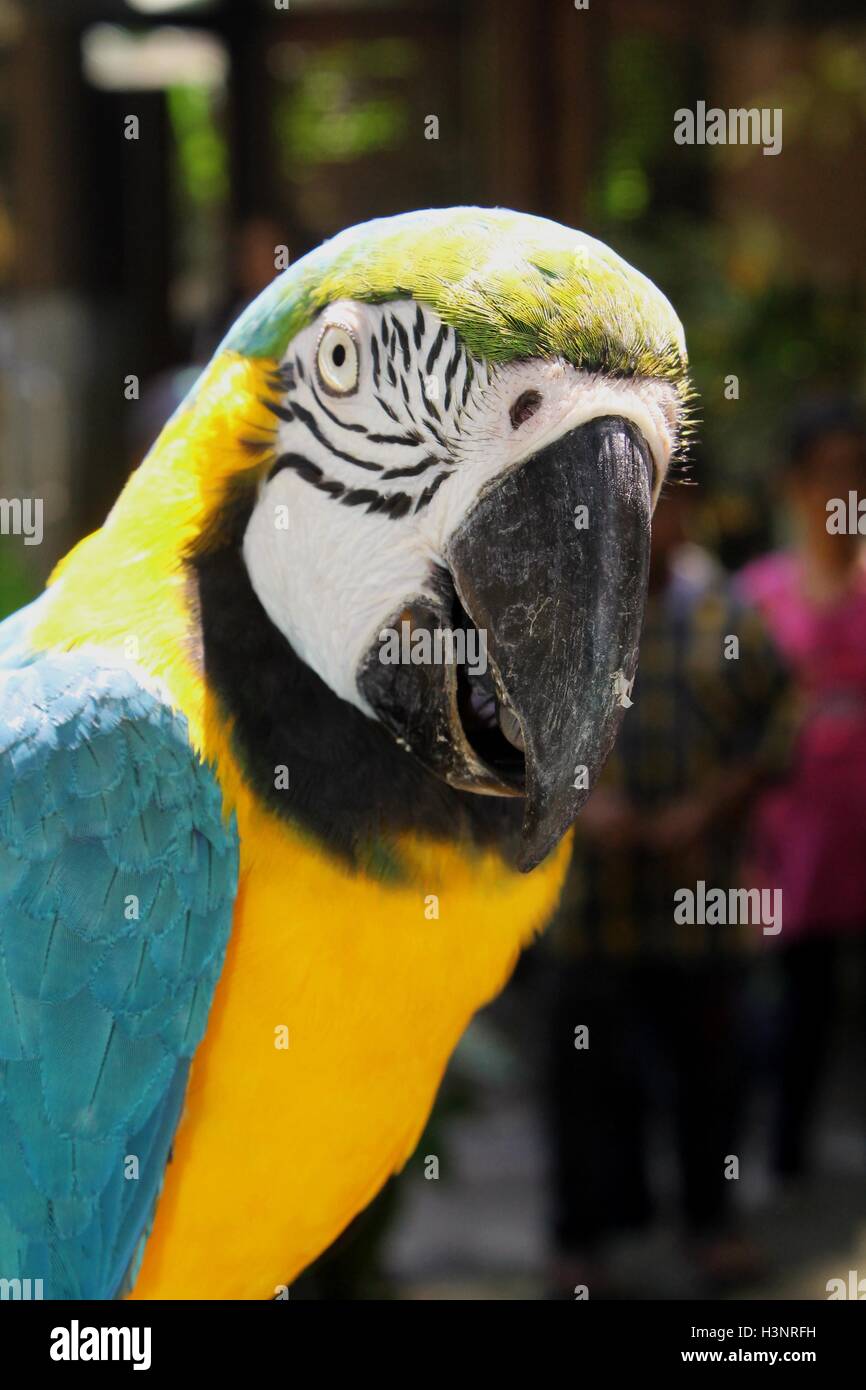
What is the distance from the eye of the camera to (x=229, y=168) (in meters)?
5.09

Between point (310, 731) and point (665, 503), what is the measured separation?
5.91ft

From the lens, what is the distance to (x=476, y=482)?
117 centimetres

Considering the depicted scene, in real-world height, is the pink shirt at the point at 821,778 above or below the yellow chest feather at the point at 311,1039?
above

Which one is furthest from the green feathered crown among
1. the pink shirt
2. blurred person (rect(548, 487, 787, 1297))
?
the pink shirt

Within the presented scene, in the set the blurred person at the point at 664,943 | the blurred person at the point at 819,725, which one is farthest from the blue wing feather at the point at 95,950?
the blurred person at the point at 819,725

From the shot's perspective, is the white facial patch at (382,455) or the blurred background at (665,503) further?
the blurred background at (665,503)

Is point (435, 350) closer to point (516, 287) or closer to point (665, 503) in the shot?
point (516, 287)

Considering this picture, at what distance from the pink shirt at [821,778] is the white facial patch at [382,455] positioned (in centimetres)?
260

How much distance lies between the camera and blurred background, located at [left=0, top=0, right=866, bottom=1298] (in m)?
3.28

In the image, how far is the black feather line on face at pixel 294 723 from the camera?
1295 mm

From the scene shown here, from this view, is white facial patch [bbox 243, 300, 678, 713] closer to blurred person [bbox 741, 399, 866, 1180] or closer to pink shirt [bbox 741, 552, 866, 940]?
blurred person [bbox 741, 399, 866, 1180]

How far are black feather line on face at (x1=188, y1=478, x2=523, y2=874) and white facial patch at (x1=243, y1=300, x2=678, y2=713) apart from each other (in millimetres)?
21

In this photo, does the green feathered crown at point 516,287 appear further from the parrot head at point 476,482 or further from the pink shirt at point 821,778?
the pink shirt at point 821,778

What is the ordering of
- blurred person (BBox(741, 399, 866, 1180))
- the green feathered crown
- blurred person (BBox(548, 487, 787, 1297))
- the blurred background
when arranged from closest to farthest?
1. the green feathered crown
2. blurred person (BBox(548, 487, 787, 1297))
3. the blurred background
4. blurred person (BBox(741, 399, 866, 1180))
